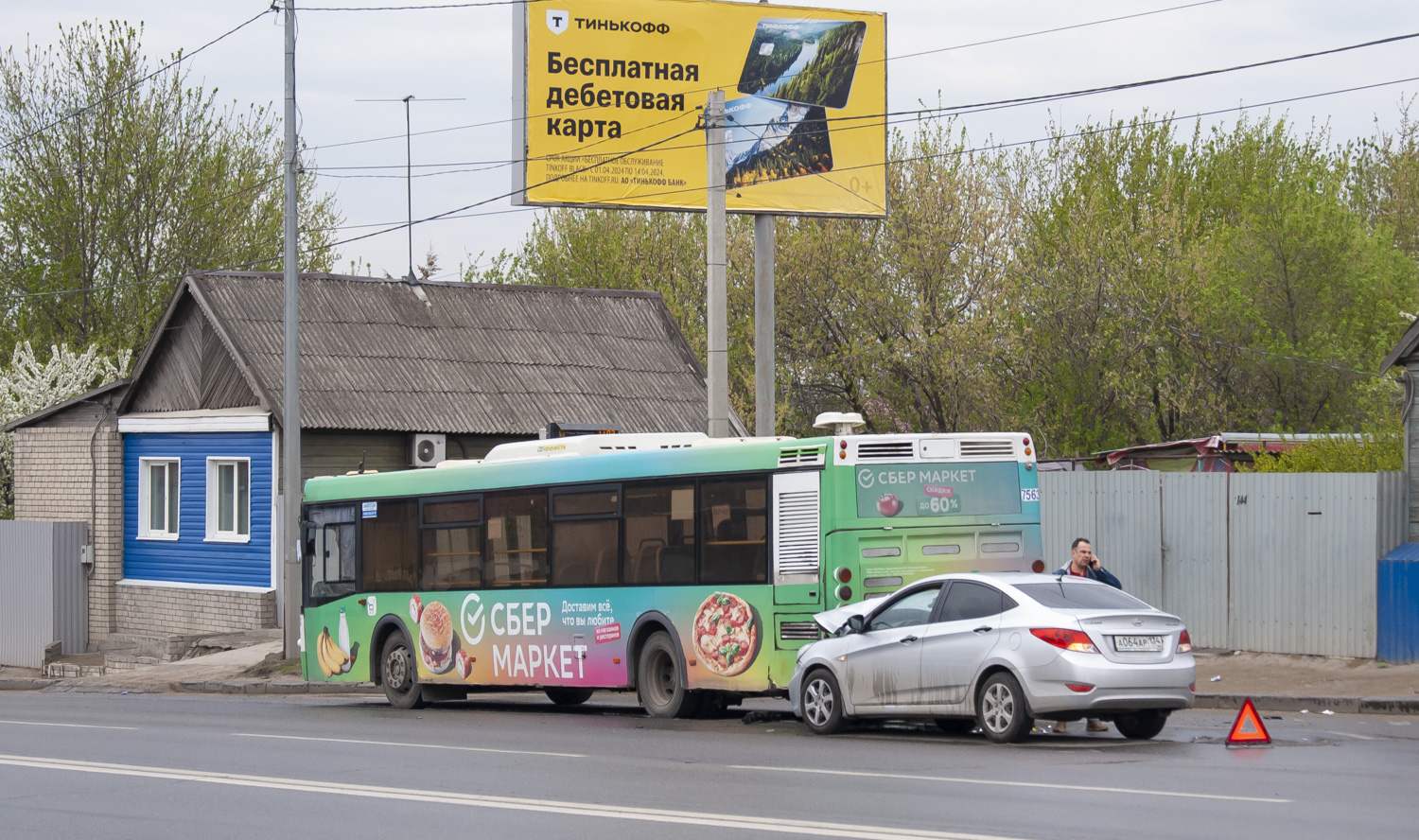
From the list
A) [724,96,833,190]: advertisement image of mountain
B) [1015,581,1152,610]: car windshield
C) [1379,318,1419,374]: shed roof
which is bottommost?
[1015,581,1152,610]: car windshield

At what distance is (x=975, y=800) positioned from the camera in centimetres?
934

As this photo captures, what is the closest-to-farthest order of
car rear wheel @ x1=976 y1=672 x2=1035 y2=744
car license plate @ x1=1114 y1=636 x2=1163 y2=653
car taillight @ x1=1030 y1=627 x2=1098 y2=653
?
1. car taillight @ x1=1030 y1=627 x2=1098 y2=653
2. car license plate @ x1=1114 y1=636 x2=1163 y2=653
3. car rear wheel @ x1=976 y1=672 x2=1035 y2=744

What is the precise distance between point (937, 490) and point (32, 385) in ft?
104

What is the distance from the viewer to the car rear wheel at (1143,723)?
12.9 metres

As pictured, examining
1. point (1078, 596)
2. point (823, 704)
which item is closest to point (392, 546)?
point (823, 704)

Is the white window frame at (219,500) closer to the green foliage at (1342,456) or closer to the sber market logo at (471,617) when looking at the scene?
the sber market logo at (471,617)

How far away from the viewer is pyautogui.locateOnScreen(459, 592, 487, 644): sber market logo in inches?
724

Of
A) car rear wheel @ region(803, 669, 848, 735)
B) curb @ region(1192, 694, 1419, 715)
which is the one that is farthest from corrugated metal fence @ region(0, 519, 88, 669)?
curb @ region(1192, 694, 1419, 715)

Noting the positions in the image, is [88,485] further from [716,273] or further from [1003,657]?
[1003,657]

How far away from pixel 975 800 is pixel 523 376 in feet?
72.2

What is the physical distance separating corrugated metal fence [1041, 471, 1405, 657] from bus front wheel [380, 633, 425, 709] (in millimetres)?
8636

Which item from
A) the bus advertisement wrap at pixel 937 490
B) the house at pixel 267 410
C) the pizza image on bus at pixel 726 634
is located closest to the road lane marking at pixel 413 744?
the pizza image on bus at pixel 726 634

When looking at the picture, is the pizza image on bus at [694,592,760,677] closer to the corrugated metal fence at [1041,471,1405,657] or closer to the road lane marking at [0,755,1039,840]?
the road lane marking at [0,755,1039,840]

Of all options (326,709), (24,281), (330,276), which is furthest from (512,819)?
(24,281)
